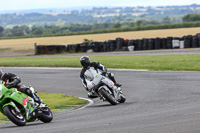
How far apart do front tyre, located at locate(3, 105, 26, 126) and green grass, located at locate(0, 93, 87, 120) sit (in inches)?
120

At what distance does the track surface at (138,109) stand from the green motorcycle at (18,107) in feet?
0.75

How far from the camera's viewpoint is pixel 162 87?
1700 centimetres

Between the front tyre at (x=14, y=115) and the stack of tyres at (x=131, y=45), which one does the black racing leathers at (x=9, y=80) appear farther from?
the stack of tyres at (x=131, y=45)

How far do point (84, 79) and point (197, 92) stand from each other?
12.9 feet

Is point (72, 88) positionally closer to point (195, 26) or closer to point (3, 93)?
point (3, 93)

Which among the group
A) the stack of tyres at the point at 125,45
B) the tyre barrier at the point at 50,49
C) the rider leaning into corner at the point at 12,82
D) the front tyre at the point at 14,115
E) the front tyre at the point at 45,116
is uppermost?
the rider leaning into corner at the point at 12,82

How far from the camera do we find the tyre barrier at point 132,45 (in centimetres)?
3825

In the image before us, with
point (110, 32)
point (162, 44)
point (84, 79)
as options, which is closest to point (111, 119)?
point (84, 79)

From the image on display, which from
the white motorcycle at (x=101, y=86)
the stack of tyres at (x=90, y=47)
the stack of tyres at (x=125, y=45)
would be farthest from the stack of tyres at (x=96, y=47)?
the white motorcycle at (x=101, y=86)

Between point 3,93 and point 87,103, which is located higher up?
point 3,93

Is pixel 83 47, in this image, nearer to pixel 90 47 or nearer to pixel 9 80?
pixel 90 47

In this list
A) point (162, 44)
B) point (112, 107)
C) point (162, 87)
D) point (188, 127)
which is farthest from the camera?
point (162, 44)

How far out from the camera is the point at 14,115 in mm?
9633

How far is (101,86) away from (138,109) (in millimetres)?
1732
